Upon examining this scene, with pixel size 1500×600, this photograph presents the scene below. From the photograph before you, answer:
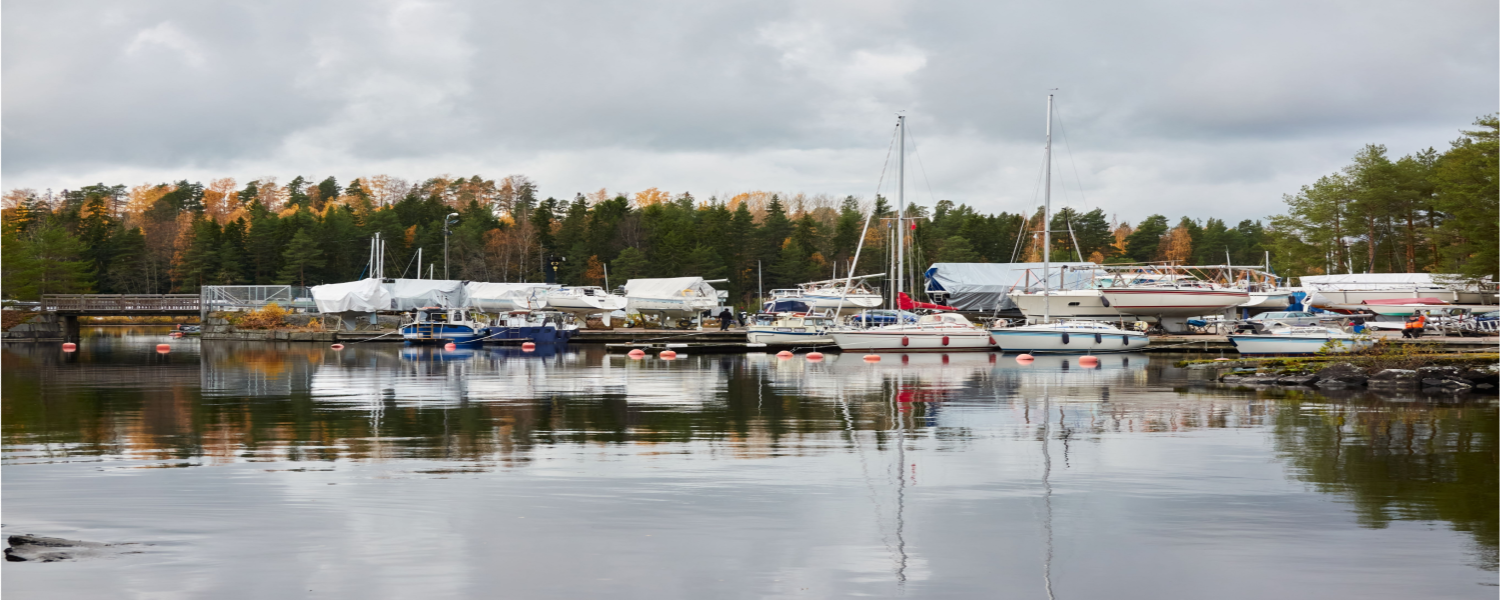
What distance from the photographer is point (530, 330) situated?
63.8m

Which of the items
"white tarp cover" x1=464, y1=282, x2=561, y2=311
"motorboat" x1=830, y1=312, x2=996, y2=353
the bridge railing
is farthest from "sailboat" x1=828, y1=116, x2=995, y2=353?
the bridge railing

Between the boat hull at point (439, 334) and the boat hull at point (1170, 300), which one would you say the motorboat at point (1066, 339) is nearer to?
the boat hull at point (1170, 300)

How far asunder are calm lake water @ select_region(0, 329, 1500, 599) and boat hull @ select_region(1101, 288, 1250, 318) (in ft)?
110

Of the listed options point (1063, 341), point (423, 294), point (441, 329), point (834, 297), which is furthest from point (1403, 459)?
point (423, 294)

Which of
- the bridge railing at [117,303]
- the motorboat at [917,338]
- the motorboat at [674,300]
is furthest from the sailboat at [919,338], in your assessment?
the bridge railing at [117,303]

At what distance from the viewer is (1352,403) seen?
25.2 metres

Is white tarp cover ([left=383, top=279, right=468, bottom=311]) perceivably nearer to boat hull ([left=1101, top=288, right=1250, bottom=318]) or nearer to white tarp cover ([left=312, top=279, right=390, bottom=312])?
white tarp cover ([left=312, top=279, right=390, bottom=312])

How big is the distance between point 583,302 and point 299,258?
4454 centimetres

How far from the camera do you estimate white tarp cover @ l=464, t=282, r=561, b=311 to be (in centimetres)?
8288

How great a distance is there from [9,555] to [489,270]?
109450 millimetres

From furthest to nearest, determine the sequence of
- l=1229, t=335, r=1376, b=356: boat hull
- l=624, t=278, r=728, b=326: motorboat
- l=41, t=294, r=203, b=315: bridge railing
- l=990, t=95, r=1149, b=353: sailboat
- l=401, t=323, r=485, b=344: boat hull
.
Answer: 1. l=41, t=294, r=203, b=315: bridge railing
2. l=624, t=278, r=728, b=326: motorboat
3. l=401, t=323, r=485, b=344: boat hull
4. l=990, t=95, r=1149, b=353: sailboat
5. l=1229, t=335, r=1376, b=356: boat hull

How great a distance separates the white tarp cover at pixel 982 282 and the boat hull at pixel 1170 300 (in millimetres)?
12256

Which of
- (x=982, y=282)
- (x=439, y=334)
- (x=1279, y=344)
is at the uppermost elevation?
(x=982, y=282)

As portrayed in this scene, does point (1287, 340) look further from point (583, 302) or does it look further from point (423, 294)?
point (423, 294)
